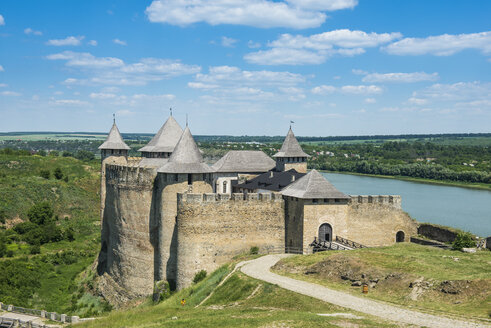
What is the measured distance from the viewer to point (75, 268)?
36594 mm

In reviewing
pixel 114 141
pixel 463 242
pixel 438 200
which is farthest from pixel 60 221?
pixel 438 200

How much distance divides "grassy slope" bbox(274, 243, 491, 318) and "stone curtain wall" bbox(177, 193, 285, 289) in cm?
360

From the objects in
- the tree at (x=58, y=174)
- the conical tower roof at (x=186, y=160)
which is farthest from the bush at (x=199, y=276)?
the tree at (x=58, y=174)

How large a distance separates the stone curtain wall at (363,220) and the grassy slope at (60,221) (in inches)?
578

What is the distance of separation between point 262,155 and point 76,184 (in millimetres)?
32697

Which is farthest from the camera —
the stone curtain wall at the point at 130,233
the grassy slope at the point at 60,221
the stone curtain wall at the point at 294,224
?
the grassy slope at the point at 60,221

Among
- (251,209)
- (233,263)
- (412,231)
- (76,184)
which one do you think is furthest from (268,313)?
(76,184)

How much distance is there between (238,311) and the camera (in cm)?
1705

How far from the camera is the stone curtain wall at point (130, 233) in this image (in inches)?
1070

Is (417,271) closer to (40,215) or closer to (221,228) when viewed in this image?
(221,228)

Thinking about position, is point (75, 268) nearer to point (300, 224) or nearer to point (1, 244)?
point (1, 244)

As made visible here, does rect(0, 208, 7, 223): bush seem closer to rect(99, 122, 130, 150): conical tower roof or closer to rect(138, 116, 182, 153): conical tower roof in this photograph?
rect(99, 122, 130, 150): conical tower roof

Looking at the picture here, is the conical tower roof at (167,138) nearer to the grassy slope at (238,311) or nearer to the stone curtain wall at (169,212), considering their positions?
the stone curtain wall at (169,212)

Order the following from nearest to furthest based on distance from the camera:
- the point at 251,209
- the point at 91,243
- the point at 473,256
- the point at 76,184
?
the point at 473,256, the point at 251,209, the point at 91,243, the point at 76,184
